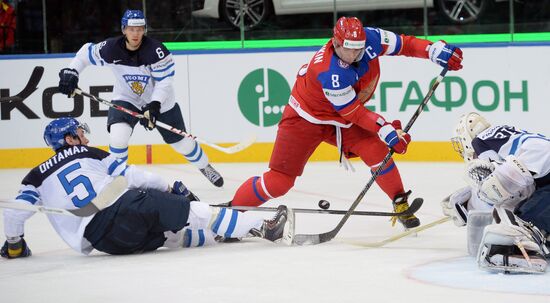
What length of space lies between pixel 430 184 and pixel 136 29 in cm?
206

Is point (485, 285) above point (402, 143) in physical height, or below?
below

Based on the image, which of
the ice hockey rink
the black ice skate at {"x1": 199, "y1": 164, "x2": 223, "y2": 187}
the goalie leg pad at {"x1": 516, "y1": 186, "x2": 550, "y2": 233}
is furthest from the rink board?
the goalie leg pad at {"x1": 516, "y1": 186, "x2": 550, "y2": 233}

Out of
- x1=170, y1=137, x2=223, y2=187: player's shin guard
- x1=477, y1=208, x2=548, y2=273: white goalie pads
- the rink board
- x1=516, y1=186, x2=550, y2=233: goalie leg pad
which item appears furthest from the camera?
the rink board

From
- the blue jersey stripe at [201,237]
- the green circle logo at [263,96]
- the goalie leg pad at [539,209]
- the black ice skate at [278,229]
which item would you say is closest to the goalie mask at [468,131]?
the goalie leg pad at [539,209]

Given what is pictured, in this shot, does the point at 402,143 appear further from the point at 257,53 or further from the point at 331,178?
the point at 257,53

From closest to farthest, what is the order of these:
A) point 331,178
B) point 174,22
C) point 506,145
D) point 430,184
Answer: point 506,145 → point 430,184 → point 331,178 → point 174,22

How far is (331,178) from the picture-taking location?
7.70m

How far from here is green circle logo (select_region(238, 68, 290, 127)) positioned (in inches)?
334

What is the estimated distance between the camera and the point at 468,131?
14.8ft

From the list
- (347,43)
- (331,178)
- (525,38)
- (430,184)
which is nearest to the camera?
(347,43)

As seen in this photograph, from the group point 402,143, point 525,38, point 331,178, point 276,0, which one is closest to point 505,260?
point 402,143

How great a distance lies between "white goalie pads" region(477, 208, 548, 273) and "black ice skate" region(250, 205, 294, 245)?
3.52ft

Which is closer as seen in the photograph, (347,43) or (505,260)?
(505,260)

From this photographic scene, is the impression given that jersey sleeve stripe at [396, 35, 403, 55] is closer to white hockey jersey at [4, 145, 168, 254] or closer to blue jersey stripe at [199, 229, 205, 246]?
blue jersey stripe at [199, 229, 205, 246]
